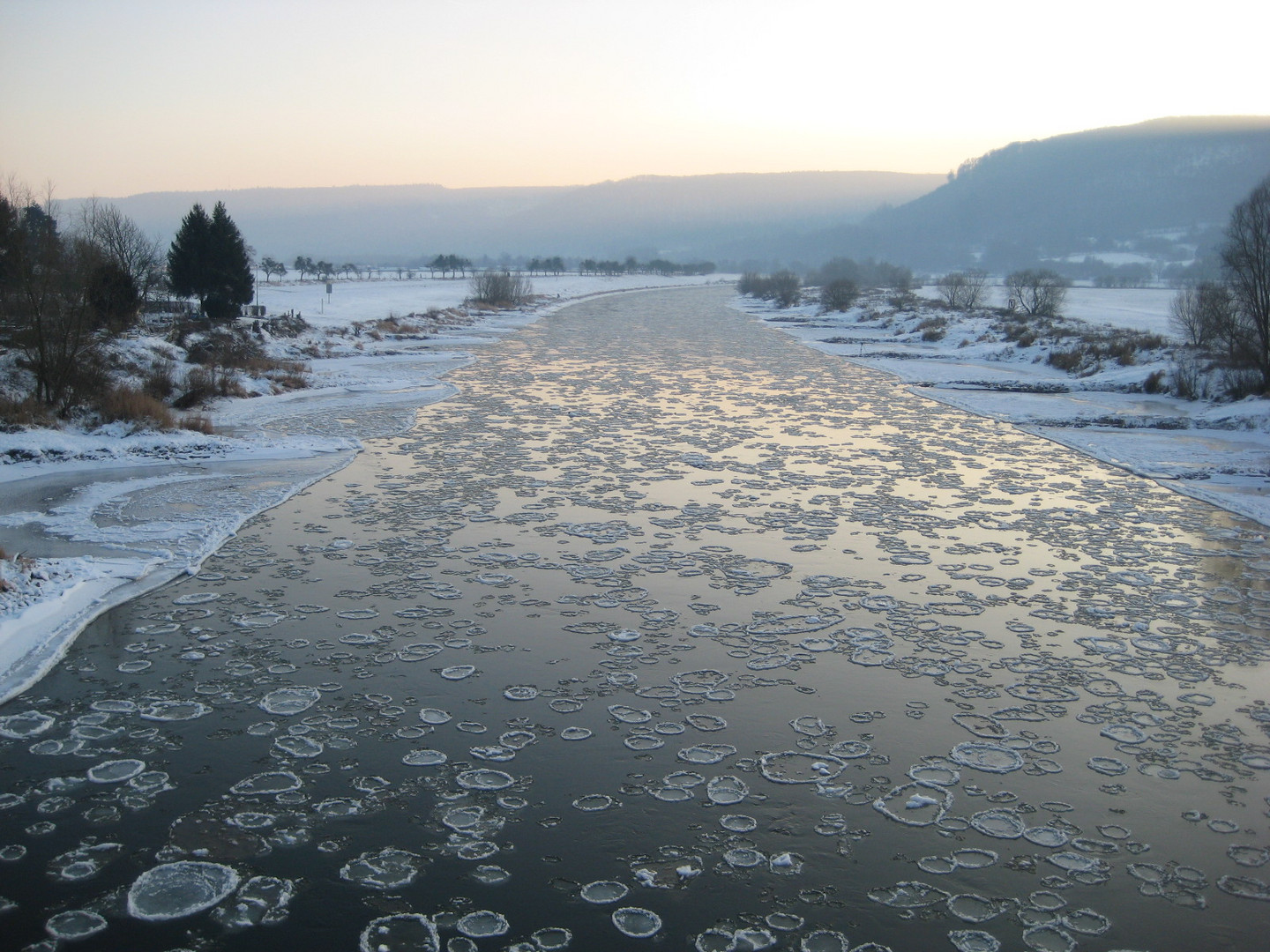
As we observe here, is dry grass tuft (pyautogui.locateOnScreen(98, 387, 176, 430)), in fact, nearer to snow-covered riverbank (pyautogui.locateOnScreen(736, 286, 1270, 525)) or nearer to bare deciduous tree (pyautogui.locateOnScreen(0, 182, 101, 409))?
bare deciduous tree (pyautogui.locateOnScreen(0, 182, 101, 409))

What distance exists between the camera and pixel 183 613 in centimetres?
838

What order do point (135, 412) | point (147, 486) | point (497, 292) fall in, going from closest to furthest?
1. point (147, 486)
2. point (135, 412)
3. point (497, 292)

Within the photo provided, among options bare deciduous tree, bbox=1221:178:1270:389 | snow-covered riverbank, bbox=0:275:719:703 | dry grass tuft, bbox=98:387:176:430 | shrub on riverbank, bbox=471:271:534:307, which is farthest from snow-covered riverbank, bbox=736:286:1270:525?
shrub on riverbank, bbox=471:271:534:307

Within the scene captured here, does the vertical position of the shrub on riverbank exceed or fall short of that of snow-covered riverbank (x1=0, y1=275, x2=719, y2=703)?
it exceeds it

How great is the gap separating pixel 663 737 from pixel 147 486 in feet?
34.3

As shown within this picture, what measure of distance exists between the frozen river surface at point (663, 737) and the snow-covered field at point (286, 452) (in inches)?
26.0

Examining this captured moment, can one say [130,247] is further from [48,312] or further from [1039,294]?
[1039,294]

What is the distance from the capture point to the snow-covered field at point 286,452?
A: 29.5ft

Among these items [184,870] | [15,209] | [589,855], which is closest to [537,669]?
[589,855]

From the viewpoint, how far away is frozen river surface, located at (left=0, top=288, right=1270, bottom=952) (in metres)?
4.55

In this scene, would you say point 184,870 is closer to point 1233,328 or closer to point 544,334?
point 1233,328

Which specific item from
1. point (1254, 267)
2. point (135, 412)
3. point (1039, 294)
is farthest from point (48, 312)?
point (1039, 294)

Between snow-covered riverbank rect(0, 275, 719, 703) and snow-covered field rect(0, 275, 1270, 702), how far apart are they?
27mm

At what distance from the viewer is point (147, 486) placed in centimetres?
1347
